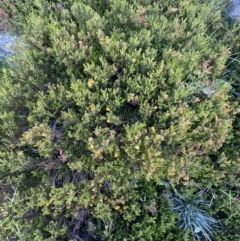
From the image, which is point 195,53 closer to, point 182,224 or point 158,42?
point 158,42

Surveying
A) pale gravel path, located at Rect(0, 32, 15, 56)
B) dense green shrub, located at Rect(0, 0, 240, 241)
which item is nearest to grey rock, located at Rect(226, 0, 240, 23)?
dense green shrub, located at Rect(0, 0, 240, 241)

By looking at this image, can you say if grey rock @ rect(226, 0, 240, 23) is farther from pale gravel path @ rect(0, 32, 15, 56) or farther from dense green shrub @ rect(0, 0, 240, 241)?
pale gravel path @ rect(0, 32, 15, 56)

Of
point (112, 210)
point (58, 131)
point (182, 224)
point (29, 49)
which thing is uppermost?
point (29, 49)

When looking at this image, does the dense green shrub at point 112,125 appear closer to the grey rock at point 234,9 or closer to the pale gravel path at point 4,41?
the grey rock at point 234,9

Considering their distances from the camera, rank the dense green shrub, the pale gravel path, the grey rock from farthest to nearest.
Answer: the pale gravel path → the grey rock → the dense green shrub

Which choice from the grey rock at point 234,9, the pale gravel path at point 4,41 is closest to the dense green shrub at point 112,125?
the grey rock at point 234,9

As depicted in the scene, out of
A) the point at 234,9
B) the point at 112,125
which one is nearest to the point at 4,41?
the point at 112,125

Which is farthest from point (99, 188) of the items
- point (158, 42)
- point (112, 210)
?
point (158, 42)

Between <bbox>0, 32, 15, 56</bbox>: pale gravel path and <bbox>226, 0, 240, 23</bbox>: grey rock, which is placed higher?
<bbox>226, 0, 240, 23</bbox>: grey rock

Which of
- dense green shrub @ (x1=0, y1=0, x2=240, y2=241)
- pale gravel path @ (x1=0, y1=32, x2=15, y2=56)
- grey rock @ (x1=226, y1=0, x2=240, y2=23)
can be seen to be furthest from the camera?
pale gravel path @ (x1=0, y1=32, x2=15, y2=56)
